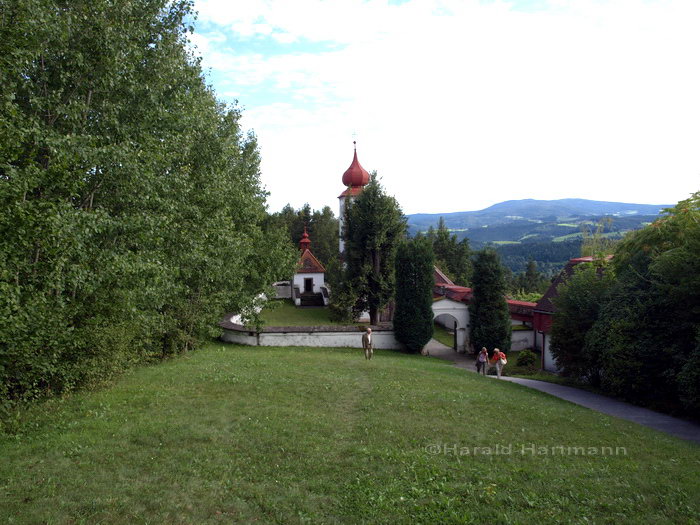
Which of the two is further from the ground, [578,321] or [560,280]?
[560,280]

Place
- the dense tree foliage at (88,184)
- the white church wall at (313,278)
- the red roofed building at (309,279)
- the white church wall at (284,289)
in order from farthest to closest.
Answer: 1. the white church wall at (284,289)
2. the white church wall at (313,278)
3. the red roofed building at (309,279)
4. the dense tree foliage at (88,184)

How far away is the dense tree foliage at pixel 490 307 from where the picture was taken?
2789 cm

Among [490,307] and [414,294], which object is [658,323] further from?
[414,294]

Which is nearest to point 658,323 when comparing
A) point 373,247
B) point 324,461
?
point 324,461

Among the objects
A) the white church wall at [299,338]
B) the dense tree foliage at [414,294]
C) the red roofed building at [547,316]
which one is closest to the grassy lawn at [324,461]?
the white church wall at [299,338]

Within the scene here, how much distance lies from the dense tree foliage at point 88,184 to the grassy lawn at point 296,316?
20635 millimetres

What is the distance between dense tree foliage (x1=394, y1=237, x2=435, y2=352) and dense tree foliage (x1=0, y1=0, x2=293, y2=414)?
14.7 meters

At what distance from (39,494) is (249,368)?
31.5 feet

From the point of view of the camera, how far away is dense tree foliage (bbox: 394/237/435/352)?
27531 mm

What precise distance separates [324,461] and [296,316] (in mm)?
32024

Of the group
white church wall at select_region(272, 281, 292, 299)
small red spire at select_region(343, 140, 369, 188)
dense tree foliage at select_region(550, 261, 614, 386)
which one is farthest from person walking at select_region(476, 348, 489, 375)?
white church wall at select_region(272, 281, 292, 299)

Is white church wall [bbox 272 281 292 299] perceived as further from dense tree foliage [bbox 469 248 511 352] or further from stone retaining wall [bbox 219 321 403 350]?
dense tree foliage [bbox 469 248 511 352]

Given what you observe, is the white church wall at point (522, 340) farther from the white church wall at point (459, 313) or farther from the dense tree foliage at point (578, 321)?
the dense tree foliage at point (578, 321)

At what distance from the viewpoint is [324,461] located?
8398mm
